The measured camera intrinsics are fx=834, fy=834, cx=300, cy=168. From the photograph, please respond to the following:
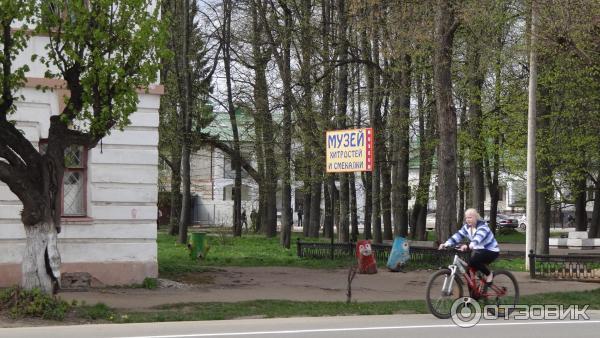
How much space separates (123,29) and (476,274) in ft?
21.6

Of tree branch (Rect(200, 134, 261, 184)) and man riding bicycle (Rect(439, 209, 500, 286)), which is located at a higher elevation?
tree branch (Rect(200, 134, 261, 184))

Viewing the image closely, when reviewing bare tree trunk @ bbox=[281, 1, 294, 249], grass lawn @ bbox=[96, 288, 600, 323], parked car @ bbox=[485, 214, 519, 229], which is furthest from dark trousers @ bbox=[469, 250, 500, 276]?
parked car @ bbox=[485, 214, 519, 229]

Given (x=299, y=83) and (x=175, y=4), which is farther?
(x=175, y=4)

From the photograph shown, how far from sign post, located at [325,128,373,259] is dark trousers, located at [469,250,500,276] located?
2605 millimetres

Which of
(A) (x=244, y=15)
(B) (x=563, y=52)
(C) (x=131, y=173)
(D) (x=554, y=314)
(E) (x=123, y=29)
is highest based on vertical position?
(A) (x=244, y=15)

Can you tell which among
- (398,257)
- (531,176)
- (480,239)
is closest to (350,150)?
(480,239)

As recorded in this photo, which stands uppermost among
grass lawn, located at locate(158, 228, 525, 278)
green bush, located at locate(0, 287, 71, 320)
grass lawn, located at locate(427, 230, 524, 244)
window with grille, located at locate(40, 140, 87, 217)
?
window with grille, located at locate(40, 140, 87, 217)

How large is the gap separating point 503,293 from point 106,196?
8.37 metres

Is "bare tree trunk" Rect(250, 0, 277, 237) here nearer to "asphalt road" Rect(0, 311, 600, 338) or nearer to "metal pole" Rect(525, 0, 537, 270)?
"metal pole" Rect(525, 0, 537, 270)

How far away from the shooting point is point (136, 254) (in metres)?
17.3

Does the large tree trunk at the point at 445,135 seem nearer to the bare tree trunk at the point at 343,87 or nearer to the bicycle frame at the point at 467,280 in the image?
the bare tree trunk at the point at 343,87

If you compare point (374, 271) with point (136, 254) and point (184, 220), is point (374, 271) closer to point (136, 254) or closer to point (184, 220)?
point (136, 254)

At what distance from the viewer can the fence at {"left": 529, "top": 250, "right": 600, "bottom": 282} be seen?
20.3 m

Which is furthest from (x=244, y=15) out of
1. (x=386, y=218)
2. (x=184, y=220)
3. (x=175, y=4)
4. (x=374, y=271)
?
(x=374, y=271)
